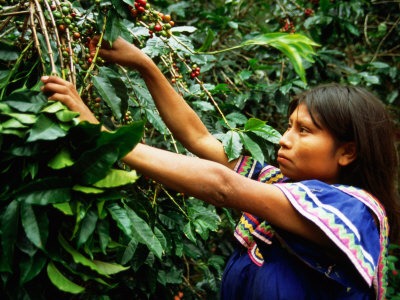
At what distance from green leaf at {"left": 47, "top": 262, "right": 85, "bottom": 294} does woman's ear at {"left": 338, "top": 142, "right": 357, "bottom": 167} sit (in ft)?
2.81

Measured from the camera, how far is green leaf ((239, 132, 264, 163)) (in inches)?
56.3

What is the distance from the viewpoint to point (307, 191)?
1.21 metres

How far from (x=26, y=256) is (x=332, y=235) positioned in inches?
28.6

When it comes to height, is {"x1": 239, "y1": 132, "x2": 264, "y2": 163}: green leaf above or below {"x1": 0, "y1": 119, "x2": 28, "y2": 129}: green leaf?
below

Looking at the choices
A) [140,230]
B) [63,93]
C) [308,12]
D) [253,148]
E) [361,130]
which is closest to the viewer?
[63,93]

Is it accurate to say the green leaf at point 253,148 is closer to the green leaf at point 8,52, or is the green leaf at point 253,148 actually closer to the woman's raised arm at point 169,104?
the woman's raised arm at point 169,104

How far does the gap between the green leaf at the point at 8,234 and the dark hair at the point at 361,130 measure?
0.88 m

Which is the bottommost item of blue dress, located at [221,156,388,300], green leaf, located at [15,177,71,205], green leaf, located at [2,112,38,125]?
blue dress, located at [221,156,388,300]

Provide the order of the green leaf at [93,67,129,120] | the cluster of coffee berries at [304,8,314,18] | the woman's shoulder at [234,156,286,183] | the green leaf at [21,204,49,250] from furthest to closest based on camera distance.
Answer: the cluster of coffee berries at [304,8,314,18] < the woman's shoulder at [234,156,286,183] < the green leaf at [93,67,129,120] < the green leaf at [21,204,49,250]

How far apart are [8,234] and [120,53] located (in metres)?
0.69

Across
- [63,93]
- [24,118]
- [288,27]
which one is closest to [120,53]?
[63,93]

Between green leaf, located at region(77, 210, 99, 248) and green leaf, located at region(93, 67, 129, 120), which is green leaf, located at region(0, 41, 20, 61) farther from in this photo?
green leaf, located at region(77, 210, 99, 248)

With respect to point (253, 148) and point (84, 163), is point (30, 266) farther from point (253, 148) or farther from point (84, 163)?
point (253, 148)

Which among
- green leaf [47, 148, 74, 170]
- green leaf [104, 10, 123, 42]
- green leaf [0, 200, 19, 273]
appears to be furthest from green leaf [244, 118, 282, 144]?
green leaf [0, 200, 19, 273]
